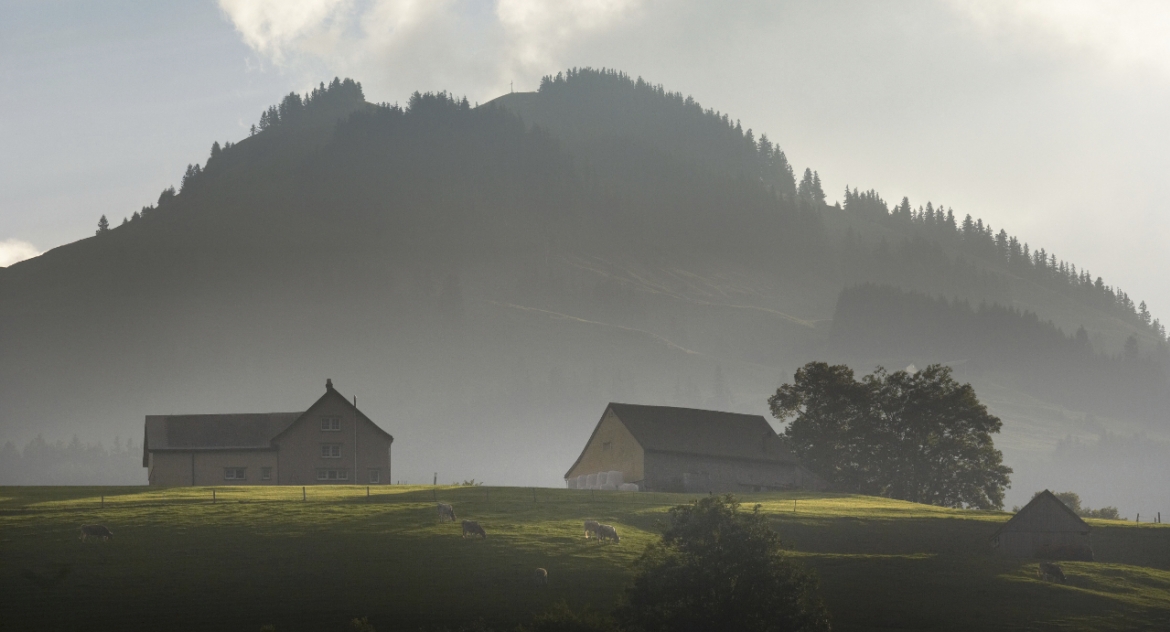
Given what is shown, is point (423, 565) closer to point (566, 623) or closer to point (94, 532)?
point (566, 623)

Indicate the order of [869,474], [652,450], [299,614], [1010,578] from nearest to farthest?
1. [299,614]
2. [1010,578]
3. [652,450]
4. [869,474]

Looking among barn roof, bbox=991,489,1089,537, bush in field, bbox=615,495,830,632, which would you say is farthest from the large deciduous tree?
bush in field, bbox=615,495,830,632

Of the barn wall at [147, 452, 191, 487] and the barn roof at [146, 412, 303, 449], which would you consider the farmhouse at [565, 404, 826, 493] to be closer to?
the barn roof at [146, 412, 303, 449]

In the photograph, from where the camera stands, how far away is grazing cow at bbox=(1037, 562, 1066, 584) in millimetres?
67750

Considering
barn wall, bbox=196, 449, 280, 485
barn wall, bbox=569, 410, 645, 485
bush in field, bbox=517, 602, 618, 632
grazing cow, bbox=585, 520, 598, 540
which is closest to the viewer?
bush in field, bbox=517, 602, 618, 632

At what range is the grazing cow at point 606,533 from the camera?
68.6 meters

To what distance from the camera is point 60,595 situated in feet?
171

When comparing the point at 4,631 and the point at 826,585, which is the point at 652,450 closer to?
the point at 826,585

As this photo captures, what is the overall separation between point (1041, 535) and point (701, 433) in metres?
36.6

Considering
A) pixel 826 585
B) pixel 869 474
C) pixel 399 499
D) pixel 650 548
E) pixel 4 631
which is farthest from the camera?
pixel 869 474

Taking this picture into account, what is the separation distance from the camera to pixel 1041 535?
77688mm

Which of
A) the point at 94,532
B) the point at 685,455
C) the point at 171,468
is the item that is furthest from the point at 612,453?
the point at 94,532

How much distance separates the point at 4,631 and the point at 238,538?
656 inches

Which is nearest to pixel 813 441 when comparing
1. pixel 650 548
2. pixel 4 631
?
pixel 650 548
